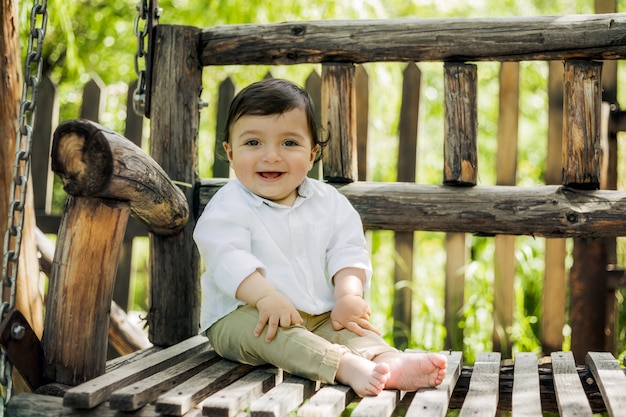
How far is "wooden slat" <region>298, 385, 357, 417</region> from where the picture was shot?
1.57 m

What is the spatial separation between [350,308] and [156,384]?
1.87ft

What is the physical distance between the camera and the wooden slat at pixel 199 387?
164cm

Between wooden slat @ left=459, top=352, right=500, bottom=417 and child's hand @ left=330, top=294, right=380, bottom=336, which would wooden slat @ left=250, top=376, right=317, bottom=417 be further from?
wooden slat @ left=459, top=352, right=500, bottom=417

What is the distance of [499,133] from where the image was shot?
3480 millimetres

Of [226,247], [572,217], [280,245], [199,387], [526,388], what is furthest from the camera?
[572,217]

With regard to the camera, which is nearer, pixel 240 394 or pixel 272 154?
pixel 240 394

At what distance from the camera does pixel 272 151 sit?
7.22 feet

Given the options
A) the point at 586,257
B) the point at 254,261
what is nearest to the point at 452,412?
the point at 586,257

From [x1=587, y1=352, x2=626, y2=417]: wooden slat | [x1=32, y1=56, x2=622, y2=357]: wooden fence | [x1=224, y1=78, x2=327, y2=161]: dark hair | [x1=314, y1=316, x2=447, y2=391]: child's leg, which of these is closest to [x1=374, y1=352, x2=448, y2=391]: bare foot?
[x1=314, y1=316, x2=447, y2=391]: child's leg

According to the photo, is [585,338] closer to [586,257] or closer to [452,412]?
[586,257]

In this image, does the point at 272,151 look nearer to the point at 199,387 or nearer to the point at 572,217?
the point at 199,387

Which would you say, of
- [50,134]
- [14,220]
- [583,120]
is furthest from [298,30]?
[50,134]

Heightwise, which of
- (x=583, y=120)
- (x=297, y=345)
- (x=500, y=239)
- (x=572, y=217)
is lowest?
(x=297, y=345)

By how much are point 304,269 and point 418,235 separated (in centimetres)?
344
